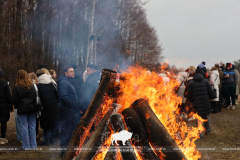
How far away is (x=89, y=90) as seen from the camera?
254 inches

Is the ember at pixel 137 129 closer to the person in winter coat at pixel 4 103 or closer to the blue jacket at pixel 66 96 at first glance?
the blue jacket at pixel 66 96

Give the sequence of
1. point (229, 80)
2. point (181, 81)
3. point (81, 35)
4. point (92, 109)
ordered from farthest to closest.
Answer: point (81, 35)
point (229, 80)
point (181, 81)
point (92, 109)

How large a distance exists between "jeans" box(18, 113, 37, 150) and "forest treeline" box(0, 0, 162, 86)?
20.4ft

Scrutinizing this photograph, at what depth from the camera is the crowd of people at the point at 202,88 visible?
7004mm

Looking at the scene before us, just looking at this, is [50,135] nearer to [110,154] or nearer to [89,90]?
[89,90]

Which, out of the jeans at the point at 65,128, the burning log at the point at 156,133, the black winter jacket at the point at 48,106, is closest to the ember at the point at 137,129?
the burning log at the point at 156,133

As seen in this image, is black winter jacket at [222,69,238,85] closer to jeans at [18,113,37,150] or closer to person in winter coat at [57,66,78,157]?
person in winter coat at [57,66,78,157]

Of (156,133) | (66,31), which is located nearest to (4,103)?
(156,133)

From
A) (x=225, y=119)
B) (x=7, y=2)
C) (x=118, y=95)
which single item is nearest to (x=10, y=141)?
(x=118, y=95)

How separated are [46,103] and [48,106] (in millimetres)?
105

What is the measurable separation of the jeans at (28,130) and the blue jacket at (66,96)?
121 cm

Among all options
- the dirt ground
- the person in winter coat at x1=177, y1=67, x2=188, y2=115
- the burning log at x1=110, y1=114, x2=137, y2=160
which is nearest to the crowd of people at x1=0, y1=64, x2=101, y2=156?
the dirt ground

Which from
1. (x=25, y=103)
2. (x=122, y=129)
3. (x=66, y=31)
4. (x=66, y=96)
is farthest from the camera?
(x=66, y=31)

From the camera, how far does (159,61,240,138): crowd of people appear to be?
700cm
